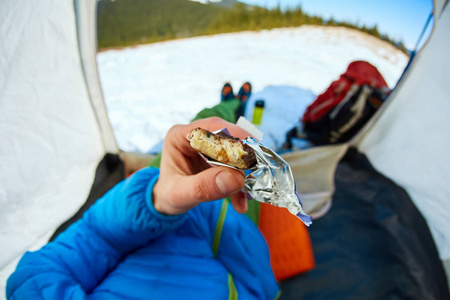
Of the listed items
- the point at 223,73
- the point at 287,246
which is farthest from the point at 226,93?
the point at 287,246

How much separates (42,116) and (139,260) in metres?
0.71

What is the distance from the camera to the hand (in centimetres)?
47

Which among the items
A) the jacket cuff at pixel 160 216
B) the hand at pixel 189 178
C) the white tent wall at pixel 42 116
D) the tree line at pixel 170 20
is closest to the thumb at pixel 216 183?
the hand at pixel 189 178

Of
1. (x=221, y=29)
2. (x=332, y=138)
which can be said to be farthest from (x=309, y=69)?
(x=332, y=138)

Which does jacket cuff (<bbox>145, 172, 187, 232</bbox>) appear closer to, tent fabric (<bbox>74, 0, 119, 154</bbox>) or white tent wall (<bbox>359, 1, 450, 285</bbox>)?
tent fabric (<bbox>74, 0, 119, 154</bbox>)

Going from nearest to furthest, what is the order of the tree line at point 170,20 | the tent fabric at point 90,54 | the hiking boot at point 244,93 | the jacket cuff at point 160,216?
the jacket cuff at point 160,216 → the tent fabric at point 90,54 → the hiking boot at point 244,93 → the tree line at point 170,20

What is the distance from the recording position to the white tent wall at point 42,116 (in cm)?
75

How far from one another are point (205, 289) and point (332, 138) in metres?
1.53

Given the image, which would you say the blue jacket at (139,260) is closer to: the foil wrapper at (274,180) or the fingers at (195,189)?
the fingers at (195,189)

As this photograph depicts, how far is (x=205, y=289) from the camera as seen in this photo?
702 millimetres

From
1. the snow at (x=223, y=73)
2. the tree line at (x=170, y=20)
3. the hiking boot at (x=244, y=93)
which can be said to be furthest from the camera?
the tree line at (x=170, y=20)

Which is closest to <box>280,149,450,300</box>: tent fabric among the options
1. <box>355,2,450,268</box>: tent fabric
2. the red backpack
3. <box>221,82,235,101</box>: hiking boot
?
<box>355,2,450,268</box>: tent fabric

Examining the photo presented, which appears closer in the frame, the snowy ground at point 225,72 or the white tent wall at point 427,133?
the white tent wall at point 427,133

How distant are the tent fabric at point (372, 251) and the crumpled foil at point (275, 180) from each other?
0.96 m
